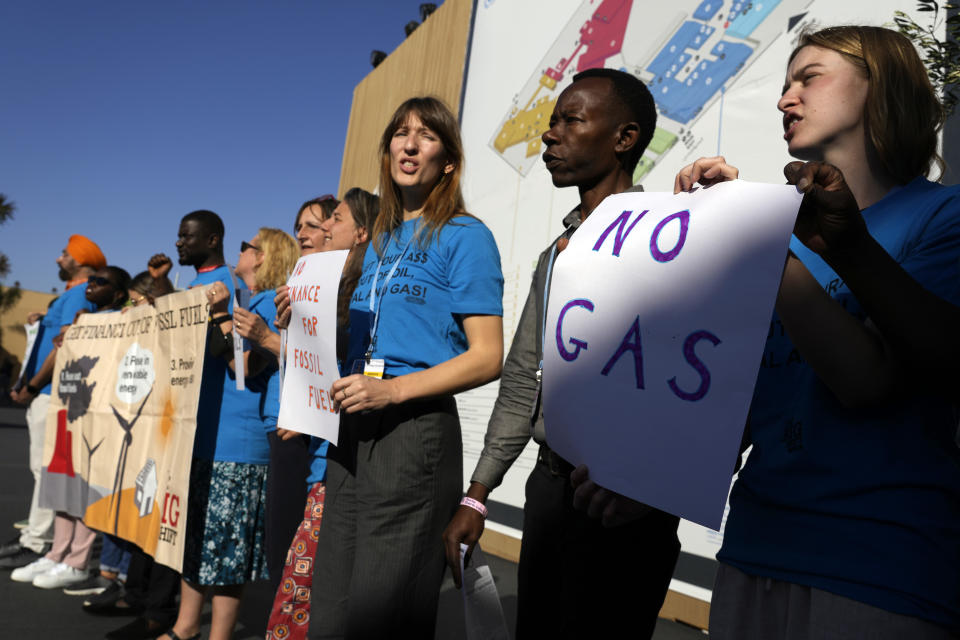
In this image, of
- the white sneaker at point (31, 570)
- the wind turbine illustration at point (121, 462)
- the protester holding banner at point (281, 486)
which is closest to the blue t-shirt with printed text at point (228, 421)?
the protester holding banner at point (281, 486)

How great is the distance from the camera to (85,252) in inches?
184

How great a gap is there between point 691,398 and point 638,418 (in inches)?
3.4

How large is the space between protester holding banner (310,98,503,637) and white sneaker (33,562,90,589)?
3.03 metres

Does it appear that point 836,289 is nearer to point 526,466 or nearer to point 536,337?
point 536,337

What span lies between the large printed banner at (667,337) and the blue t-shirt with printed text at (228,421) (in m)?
2.06

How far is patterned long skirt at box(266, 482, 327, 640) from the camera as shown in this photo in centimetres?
208

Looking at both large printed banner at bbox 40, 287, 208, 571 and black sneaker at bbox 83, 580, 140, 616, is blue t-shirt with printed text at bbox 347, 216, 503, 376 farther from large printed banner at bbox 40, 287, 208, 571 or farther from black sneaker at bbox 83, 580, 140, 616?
black sneaker at bbox 83, 580, 140, 616

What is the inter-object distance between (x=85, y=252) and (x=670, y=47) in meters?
3.98

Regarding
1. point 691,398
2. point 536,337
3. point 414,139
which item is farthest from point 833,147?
point 414,139

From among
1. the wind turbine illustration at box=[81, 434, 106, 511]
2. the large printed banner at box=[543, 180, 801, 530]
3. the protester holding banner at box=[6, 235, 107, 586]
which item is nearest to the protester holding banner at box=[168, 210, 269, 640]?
the wind turbine illustration at box=[81, 434, 106, 511]

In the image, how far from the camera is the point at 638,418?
0.92 metres

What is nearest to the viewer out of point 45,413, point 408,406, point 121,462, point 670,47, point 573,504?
point 573,504

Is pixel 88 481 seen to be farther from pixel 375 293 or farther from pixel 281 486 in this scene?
pixel 375 293

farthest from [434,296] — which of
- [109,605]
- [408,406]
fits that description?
[109,605]
